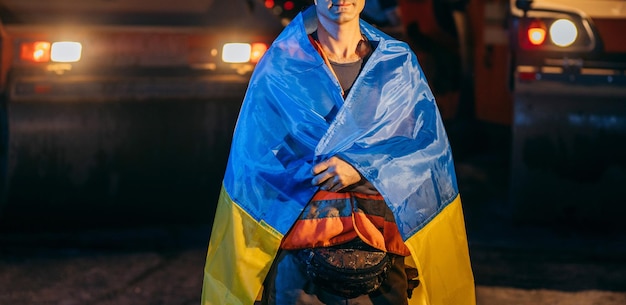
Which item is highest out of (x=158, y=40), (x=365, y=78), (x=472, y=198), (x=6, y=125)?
(x=365, y=78)

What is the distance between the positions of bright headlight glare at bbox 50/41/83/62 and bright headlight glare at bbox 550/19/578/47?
109 inches

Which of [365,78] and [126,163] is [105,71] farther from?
[365,78]

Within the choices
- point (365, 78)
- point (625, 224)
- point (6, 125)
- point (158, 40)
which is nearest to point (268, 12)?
point (158, 40)

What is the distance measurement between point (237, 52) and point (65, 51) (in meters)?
0.98

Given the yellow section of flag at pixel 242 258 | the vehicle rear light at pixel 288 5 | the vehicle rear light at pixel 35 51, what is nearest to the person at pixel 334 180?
the yellow section of flag at pixel 242 258

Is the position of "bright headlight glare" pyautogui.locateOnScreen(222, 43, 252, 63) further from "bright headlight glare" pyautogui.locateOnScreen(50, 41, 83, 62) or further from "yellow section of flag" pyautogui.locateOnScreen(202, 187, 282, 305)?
"yellow section of flag" pyautogui.locateOnScreen(202, 187, 282, 305)

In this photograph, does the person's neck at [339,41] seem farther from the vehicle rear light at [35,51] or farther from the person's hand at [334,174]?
the vehicle rear light at [35,51]

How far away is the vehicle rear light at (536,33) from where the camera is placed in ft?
17.8

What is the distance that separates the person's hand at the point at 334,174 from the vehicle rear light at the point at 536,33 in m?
3.31

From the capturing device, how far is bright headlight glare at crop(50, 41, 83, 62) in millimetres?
A: 5188

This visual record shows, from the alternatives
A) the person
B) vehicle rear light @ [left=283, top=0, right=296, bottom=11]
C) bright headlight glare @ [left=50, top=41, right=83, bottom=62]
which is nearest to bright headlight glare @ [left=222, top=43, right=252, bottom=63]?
bright headlight glare @ [left=50, top=41, right=83, bottom=62]

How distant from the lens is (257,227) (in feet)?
8.32

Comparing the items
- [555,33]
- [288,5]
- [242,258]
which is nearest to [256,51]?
[288,5]

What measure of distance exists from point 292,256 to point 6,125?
3193 millimetres
